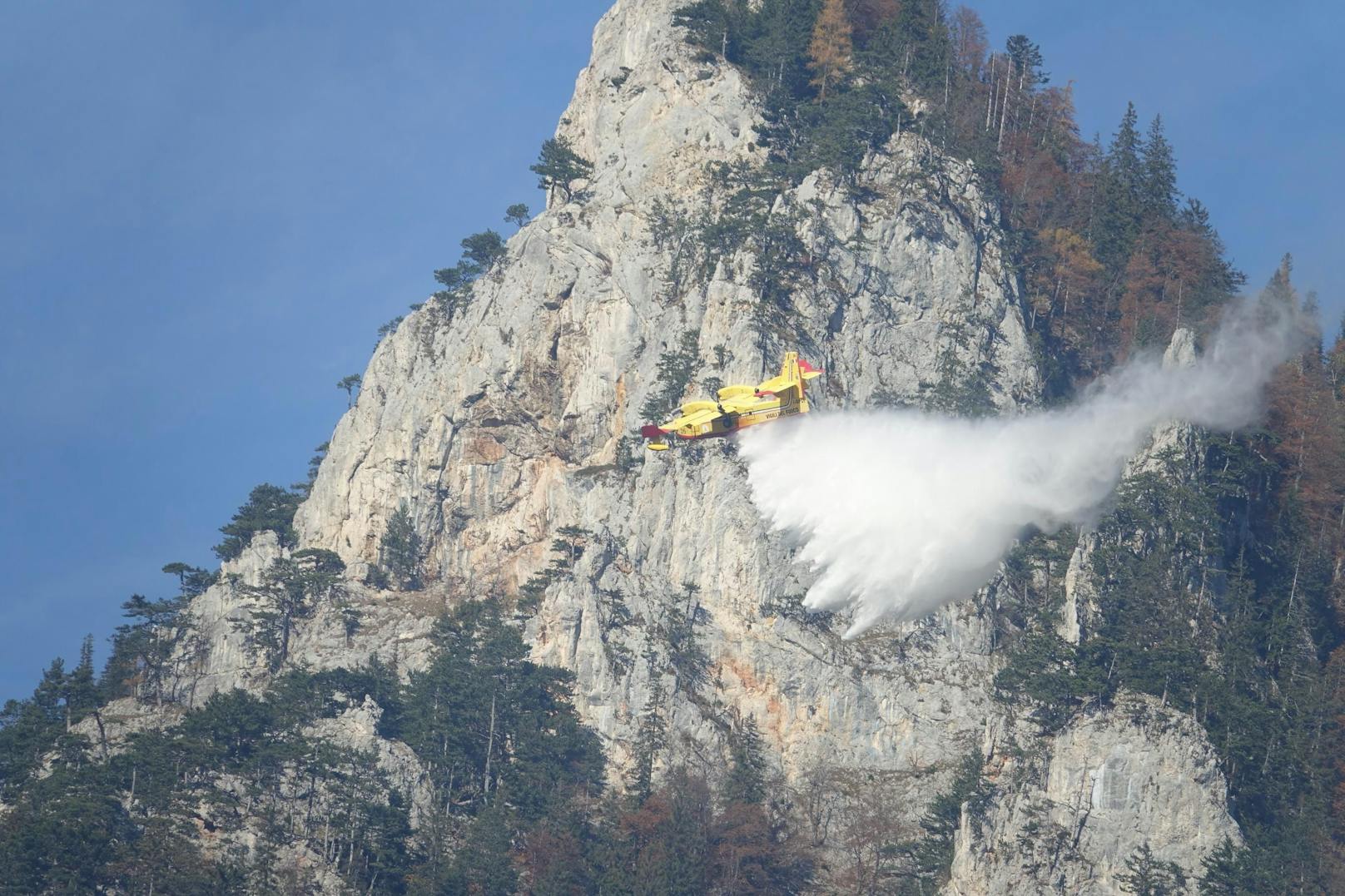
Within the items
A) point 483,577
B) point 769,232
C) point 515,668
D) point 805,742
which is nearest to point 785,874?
point 805,742

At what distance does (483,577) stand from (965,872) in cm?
2760

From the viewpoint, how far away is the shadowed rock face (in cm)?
9350

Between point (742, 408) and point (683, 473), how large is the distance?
18.0 feet

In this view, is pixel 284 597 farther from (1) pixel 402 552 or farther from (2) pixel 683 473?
(2) pixel 683 473

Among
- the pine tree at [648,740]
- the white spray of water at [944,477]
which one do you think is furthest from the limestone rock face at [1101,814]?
the pine tree at [648,740]

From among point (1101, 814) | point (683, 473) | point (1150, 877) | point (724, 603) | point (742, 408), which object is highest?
point (742, 408)

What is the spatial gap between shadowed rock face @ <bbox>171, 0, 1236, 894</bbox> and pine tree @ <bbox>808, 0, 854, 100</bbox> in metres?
5.97

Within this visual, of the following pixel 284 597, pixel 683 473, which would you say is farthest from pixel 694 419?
pixel 284 597

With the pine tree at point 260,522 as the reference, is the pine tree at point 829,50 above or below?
above

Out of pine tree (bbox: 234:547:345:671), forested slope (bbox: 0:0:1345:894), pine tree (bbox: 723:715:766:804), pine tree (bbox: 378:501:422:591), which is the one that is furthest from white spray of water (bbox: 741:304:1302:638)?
pine tree (bbox: 234:547:345:671)

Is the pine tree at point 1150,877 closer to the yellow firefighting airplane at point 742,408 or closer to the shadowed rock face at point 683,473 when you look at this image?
the shadowed rock face at point 683,473

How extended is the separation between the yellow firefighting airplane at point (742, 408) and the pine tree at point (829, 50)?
25924mm

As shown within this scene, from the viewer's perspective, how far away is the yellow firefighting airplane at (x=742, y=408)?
9431 centimetres

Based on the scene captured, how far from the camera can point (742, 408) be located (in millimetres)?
94125
